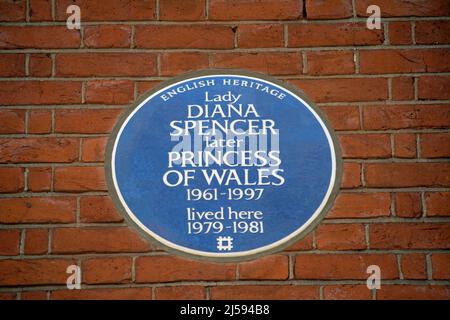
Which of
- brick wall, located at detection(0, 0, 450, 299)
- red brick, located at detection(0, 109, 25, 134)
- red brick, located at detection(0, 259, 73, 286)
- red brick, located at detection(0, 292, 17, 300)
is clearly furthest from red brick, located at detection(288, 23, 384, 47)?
red brick, located at detection(0, 292, 17, 300)

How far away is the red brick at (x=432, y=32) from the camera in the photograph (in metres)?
2.02

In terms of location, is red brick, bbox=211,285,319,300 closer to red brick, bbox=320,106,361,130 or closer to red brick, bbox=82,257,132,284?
red brick, bbox=82,257,132,284

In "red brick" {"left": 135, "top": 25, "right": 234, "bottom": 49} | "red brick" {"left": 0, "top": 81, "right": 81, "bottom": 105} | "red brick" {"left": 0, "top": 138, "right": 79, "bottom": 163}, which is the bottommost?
"red brick" {"left": 0, "top": 138, "right": 79, "bottom": 163}

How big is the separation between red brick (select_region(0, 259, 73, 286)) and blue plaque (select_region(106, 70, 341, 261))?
0.90 feet

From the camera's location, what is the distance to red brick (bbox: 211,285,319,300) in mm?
1856

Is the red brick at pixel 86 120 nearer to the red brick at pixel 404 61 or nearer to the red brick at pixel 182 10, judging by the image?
the red brick at pixel 182 10

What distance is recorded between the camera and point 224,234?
188cm

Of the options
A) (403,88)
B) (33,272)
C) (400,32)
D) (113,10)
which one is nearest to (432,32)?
(400,32)

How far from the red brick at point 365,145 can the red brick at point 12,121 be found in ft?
3.54

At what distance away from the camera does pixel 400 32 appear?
79.9 inches

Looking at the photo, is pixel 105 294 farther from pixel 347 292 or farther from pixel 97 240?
pixel 347 292

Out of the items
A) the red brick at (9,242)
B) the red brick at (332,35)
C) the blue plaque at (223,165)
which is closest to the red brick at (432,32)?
the red brick at (332,35)
